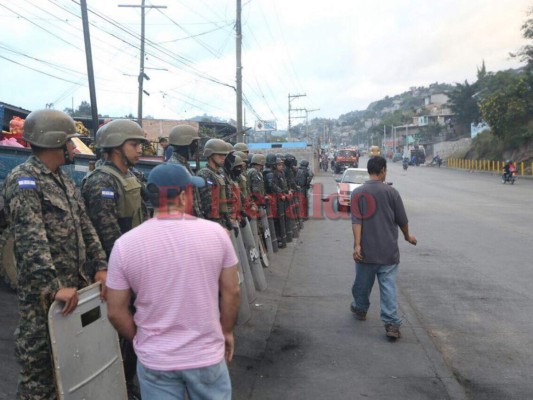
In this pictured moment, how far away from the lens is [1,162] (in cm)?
594

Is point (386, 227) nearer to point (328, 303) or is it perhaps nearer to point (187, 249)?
point (328, 303)

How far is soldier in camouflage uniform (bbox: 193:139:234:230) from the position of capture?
5391 mm

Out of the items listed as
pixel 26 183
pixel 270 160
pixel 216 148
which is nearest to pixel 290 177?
pixel 270 160

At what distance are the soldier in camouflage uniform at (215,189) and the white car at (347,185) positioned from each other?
10.4 metres

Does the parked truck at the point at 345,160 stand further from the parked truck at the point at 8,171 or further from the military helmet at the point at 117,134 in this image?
the military helmet at the point at 117,134

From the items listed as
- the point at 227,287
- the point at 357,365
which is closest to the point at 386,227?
the point at 357,365

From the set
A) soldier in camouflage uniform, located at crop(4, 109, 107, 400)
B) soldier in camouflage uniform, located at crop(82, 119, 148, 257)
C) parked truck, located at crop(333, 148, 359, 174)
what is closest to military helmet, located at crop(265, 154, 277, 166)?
soldier in camouflage uniform, located at crop(82, 119, 148, 257)

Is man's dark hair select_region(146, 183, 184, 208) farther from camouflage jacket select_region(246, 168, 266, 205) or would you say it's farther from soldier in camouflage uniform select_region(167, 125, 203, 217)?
camouflage jacket select_region(246, 168, 266, 205)

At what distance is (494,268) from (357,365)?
4.53 metres

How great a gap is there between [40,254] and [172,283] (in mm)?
965

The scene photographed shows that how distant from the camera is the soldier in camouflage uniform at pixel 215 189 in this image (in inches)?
212

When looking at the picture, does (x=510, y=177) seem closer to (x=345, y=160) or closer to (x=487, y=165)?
(x=345, y=160)

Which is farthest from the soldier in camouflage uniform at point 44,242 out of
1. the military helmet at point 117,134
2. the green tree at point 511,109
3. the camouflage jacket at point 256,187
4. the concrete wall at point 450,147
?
the concrete wall at point 450,147

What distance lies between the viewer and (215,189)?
222 inches
